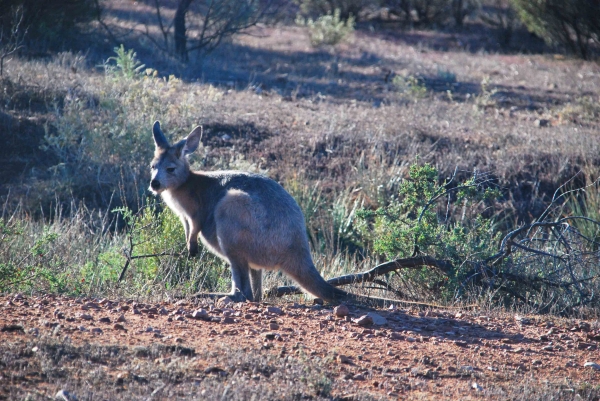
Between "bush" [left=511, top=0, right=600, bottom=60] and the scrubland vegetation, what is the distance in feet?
1.62

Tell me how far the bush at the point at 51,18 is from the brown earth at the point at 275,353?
12084 mm

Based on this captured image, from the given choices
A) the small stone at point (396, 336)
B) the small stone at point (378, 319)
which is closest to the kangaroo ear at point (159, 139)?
the small stone at point (378, 319)

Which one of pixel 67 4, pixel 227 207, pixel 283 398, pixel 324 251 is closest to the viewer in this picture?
pixel 283 398

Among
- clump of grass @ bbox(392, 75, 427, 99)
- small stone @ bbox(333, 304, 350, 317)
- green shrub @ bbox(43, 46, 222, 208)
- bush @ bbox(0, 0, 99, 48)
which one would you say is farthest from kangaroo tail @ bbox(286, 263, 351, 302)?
bush @ bbox(0, 0, 99, 48)

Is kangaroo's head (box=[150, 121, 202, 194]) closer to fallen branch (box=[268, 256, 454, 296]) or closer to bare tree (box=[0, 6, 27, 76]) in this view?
fallen branch (box=[268, 256, 454, 296])

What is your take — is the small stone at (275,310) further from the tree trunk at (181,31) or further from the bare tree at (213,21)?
the tree trunk at (181,31)

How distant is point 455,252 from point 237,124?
7.07 m

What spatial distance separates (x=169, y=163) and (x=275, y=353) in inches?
135

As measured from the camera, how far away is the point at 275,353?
478cm

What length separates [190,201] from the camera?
7480 mm

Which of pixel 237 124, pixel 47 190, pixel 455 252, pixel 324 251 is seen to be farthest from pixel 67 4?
pixel 455 252

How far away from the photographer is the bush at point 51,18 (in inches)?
622

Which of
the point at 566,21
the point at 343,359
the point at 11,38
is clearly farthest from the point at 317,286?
the point at 566,21

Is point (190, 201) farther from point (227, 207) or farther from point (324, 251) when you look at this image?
point (324, 251)
